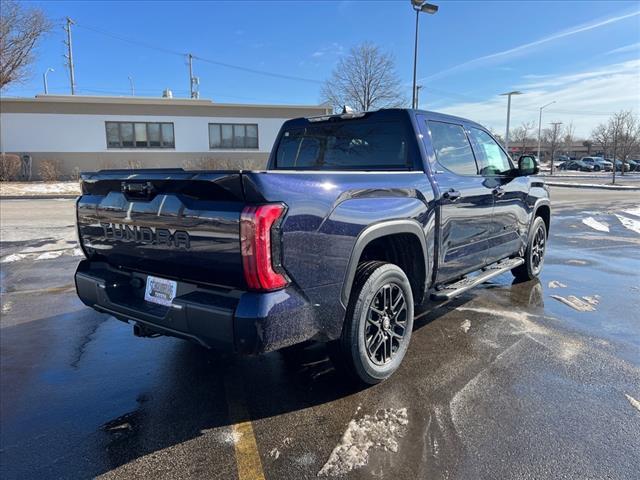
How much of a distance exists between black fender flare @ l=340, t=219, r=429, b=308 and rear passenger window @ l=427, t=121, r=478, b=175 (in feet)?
3.05

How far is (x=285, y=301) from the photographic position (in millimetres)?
2549

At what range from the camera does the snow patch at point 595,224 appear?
437 inches

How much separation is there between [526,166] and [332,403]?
11.5ft

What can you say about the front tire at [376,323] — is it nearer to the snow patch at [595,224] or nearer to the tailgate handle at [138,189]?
the tailgate handle at [138,189]

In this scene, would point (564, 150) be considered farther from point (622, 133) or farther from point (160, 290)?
point (160, 290)

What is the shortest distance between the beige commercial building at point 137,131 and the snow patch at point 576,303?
2290 cm

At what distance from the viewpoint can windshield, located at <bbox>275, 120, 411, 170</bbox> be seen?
4012 mm

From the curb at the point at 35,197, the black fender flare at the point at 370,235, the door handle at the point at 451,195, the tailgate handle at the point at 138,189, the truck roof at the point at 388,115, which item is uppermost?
the truck roof at the point at 388,115

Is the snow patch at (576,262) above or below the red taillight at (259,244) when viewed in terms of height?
below

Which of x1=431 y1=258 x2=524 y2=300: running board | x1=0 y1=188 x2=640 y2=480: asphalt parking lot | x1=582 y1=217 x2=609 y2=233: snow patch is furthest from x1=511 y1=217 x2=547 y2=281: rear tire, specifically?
x1=582 y1=217 x2=609 y2=233: snow patch

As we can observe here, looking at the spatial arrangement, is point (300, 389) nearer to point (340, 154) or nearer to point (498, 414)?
point (498, 414)

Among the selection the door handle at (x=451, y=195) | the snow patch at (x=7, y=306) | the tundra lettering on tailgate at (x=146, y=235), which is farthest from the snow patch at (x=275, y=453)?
the snow patch at (x=7, y=306)

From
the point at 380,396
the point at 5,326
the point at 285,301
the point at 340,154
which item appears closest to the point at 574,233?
the point at 340,154

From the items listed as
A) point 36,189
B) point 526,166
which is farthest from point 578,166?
point 526,166
